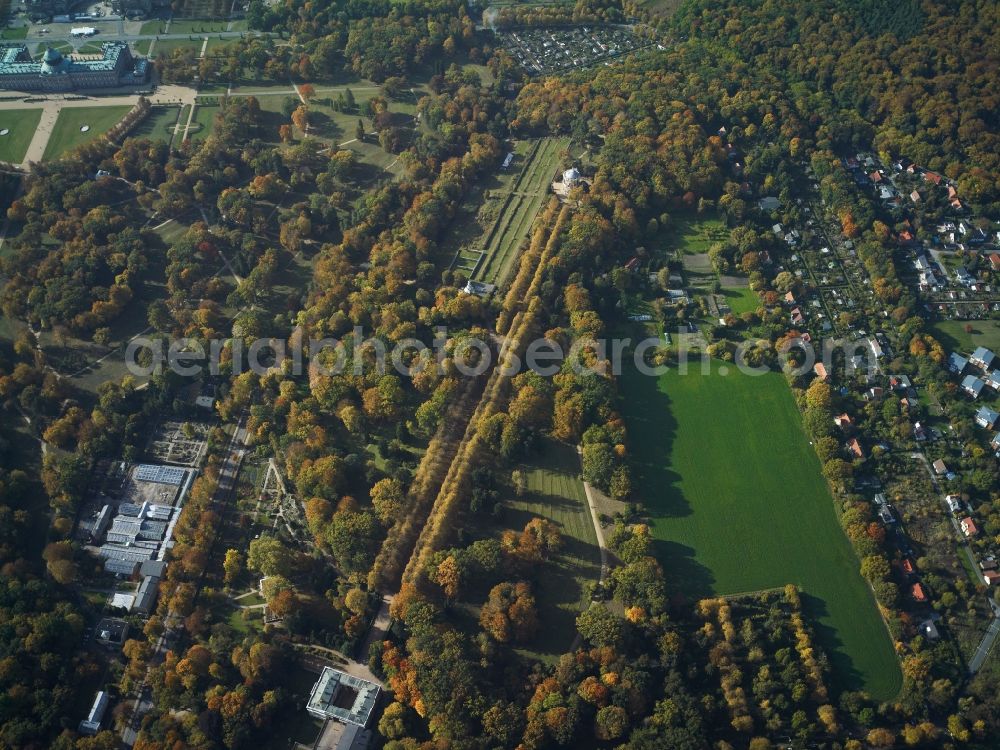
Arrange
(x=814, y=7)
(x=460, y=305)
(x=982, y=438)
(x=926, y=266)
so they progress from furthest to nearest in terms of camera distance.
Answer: (x=814, y=7) < (x=926, y=266) < (x=460, y=305) < (x=982, y=438)

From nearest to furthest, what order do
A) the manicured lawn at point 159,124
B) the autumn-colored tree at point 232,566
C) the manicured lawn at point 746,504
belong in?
the manicured lawn at point 746,504, the autumn-colored tree at point 232,566, the manicured lawn at point 159,124

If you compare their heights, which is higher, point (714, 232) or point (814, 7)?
point (814, 7)

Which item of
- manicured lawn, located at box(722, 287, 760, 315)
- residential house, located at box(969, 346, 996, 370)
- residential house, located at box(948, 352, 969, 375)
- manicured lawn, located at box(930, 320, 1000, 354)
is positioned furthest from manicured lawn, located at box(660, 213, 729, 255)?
residential house, located at box(969, 346, 996, 370)

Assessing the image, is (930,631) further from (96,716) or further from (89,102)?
(89,102)

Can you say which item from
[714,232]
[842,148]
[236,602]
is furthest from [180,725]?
[842,148]

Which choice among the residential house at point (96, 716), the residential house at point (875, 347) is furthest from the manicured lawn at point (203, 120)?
the residential house at point (875, 347)

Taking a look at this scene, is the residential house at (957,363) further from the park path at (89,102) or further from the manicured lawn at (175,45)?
the manicured lawn at (175,45)

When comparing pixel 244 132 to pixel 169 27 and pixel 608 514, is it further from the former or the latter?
pixel 608 514
